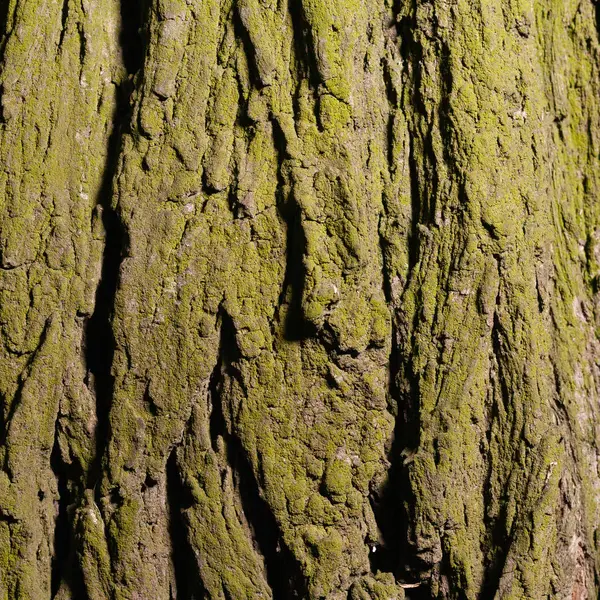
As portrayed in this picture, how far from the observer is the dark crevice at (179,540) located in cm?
183

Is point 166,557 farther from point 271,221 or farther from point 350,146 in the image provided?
point 350,146

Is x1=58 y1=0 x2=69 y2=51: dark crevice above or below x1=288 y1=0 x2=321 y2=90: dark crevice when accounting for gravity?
above

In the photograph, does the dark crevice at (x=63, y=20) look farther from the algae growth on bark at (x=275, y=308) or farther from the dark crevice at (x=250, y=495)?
the dark crevice at (x=250, y=495)

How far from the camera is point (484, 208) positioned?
1842mm

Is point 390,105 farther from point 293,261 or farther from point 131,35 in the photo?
point 131,35

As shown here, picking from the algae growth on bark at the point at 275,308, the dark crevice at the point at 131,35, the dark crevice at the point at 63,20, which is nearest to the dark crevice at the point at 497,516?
the algae growth on bark at the point at 275,308

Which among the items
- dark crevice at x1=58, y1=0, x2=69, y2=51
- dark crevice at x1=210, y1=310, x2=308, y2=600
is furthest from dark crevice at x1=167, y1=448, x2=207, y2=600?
dark crevice at x1=58, y1=0, x2=69, y2=51

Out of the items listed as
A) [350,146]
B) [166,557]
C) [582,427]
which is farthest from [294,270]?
[582,427]

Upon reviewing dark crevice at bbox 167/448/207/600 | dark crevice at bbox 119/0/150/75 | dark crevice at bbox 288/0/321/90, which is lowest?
dark crevice at bbox 167/448/207/600

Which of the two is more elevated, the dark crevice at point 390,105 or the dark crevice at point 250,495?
the dark crevice at point 390,105

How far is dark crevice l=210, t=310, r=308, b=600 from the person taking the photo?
180cm

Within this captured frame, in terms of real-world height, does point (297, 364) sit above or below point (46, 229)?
below

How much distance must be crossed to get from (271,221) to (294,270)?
0.13 m

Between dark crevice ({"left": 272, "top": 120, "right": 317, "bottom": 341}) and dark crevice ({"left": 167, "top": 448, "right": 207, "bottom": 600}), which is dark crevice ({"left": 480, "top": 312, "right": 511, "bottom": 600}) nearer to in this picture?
dark crevice ({"left": 272, "top": 120, "right": 317, "bottom": 341})
